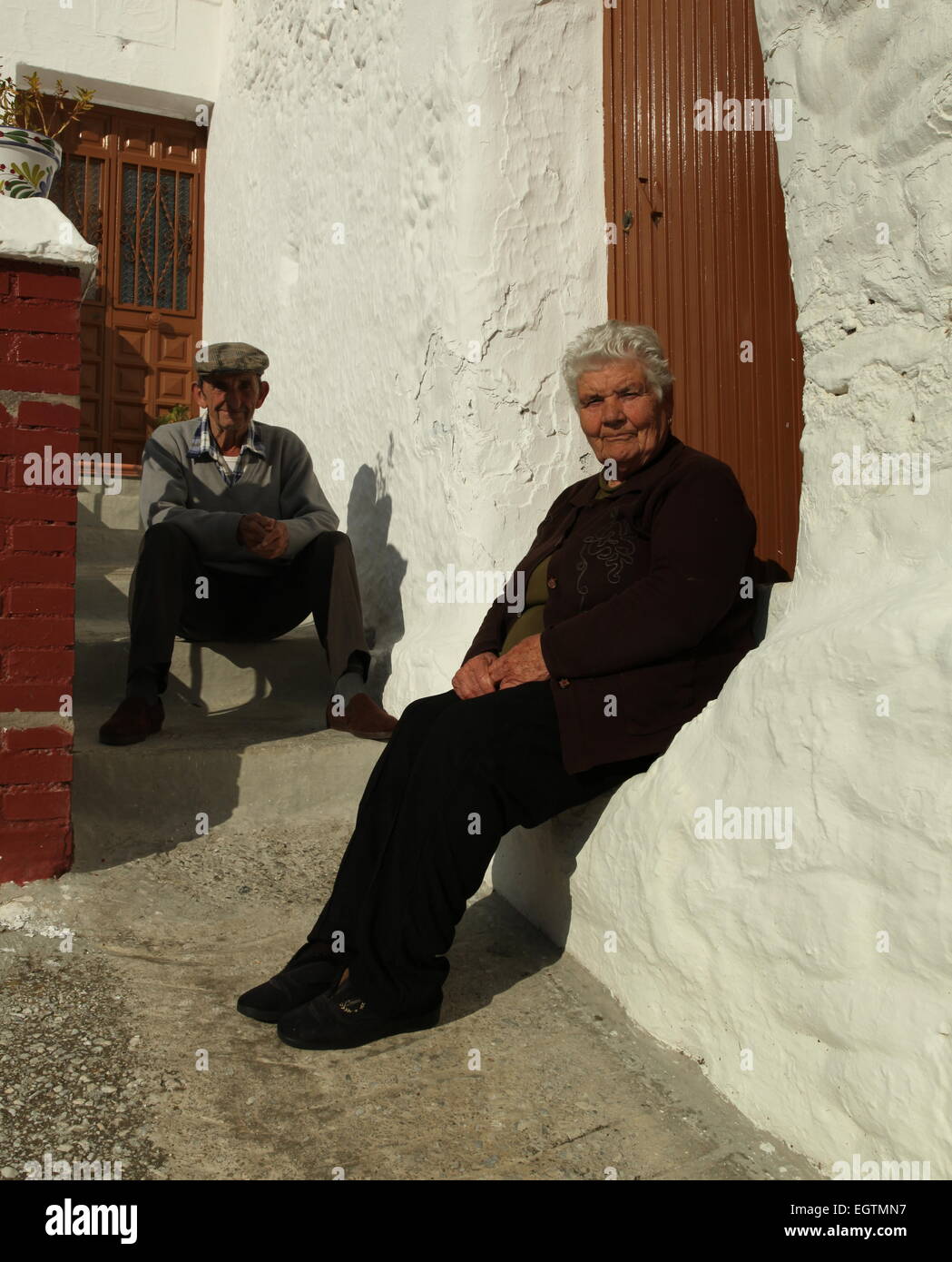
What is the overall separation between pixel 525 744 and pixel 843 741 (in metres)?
0.63

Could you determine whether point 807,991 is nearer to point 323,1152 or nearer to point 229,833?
point 323,1152

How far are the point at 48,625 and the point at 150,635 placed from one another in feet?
1.96

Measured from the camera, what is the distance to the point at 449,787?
2.00 meters

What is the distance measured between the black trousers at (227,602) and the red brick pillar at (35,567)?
57cm

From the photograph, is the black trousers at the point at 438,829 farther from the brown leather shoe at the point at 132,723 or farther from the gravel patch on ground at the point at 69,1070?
the brown leather shoe at the point at 132,723

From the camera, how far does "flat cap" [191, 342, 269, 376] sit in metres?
3.58

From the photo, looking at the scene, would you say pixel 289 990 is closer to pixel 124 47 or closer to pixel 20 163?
pixel 20 163

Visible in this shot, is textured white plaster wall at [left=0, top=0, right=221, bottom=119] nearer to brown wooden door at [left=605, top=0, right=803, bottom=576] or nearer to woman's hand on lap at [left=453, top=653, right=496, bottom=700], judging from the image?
brown wooden door at [left=605, top=0, right=803, bottom=576]

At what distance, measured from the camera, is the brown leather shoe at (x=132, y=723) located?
9.97 feet

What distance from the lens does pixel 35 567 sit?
8.30 ft

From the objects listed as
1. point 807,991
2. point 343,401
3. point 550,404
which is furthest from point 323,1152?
point 343,401

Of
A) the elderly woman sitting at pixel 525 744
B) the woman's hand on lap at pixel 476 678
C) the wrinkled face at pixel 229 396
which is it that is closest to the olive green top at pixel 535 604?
the woman's hand on lap at pixel 476 678

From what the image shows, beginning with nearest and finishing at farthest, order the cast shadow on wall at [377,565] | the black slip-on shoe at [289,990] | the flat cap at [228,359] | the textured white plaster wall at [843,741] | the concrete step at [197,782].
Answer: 1. the textured white plaster wall at [843,741]
2. the black slip-on shoe at [289,990]
3. the concrete step at [197,782]
4. the flat cap at [228,359]
5. the cast shadow on wall at [377,565]

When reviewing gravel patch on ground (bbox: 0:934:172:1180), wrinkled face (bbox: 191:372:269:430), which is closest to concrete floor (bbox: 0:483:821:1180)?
gravel patch on ground (bbox: 0:934:172:1180)
